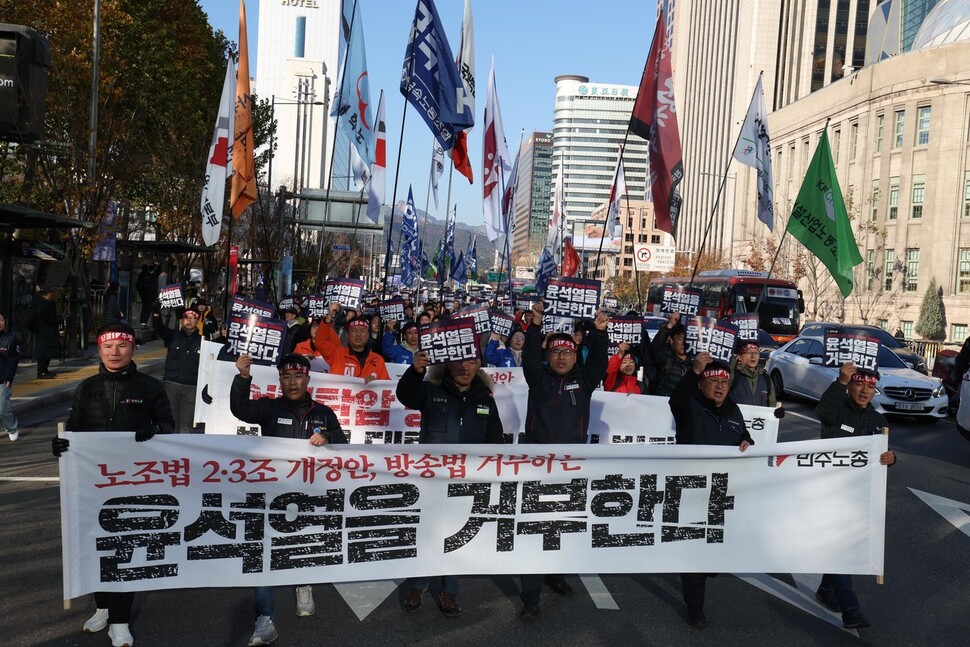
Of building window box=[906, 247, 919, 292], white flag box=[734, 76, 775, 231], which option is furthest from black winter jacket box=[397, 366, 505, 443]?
building window box=[906, 247, 919, 292]

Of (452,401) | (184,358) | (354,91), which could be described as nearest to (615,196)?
(354,91)

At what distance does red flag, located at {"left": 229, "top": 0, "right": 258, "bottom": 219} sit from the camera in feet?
51.8

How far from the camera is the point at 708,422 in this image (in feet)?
20.8

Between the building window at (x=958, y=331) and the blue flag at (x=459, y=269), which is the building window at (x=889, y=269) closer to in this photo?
the building window at (x=958, y=331)

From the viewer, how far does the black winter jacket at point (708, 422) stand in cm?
631

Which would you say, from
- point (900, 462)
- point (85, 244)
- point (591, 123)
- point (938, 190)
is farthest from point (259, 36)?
point (900, 462)

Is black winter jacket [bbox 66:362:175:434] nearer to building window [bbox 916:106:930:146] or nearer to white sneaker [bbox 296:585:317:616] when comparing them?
white sneaker [bbox 296:585:317:616]

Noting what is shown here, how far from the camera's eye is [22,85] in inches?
778

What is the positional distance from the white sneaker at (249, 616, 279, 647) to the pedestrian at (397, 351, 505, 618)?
101cm

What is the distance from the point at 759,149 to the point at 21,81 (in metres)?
14.6

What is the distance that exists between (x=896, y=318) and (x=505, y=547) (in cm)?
4732

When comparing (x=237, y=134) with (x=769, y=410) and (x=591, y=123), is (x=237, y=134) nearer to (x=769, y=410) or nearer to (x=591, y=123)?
(x=769, y=410)

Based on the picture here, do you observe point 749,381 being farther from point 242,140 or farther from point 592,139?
point 592,139

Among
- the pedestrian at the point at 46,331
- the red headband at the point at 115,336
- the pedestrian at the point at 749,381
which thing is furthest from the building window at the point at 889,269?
the red headband at the point at 115,336
